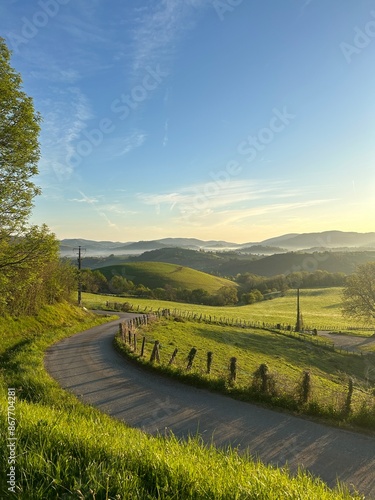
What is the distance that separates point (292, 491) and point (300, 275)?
145722mm

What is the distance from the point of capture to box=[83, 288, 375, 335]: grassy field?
232ft

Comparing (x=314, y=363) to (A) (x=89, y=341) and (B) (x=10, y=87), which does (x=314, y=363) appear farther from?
(B) (x=10, y=87)

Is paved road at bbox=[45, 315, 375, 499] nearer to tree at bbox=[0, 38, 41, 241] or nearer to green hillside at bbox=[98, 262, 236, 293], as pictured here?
tree at bbox=[0, 38, 41, 241]

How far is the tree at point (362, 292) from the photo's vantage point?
181 feet

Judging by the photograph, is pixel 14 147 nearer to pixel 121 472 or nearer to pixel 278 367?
pixel 121 472

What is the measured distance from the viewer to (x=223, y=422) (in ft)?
39.2

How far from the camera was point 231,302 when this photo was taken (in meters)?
110

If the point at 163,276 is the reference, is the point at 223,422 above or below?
above

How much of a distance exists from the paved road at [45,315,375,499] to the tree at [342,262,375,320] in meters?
50.1

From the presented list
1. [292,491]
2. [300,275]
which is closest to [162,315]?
[292,491]

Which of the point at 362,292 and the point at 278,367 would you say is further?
the point at 362,292

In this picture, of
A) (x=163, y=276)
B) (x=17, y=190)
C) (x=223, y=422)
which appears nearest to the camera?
(x=223, y=422)

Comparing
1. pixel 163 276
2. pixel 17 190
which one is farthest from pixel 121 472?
pixel 163 276

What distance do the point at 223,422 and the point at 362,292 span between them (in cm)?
5310
